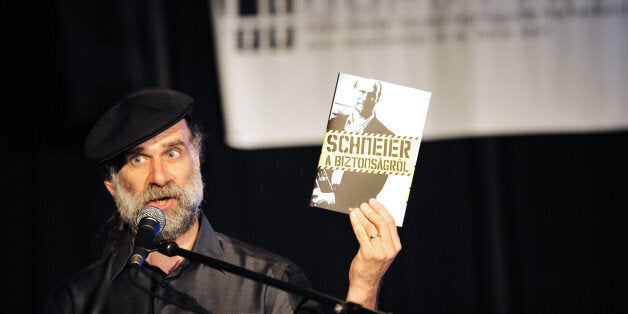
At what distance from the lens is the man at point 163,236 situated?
75.2 inches

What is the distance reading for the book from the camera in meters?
1.73

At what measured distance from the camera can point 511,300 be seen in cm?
353

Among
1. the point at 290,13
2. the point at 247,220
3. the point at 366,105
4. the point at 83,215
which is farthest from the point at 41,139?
the point at 366,105

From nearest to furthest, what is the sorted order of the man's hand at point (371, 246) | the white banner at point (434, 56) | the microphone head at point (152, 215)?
the microphone head at point (152, 215)
the man's hand at point (371, 246)
the white banner at point (434, 56)

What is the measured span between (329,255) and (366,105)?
6.18 ft

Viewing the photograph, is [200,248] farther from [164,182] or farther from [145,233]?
[145,233]

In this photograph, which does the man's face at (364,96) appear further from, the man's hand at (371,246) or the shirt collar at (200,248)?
the shirt collar at (200,248)

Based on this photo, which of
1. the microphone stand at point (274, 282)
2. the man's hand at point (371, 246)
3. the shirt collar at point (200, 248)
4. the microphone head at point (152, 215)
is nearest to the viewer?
the microphone stand at point (274, 282)

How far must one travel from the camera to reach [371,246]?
172 cm

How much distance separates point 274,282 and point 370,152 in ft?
1.44

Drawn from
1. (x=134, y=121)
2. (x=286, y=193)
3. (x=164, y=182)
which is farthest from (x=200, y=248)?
(x=286, y=193)

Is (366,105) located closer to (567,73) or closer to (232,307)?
(232,307)

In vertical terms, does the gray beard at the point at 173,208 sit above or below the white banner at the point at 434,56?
below

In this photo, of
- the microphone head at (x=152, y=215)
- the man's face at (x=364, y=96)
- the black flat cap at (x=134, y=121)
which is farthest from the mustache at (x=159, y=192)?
the man's face at (x=364, y=96)
